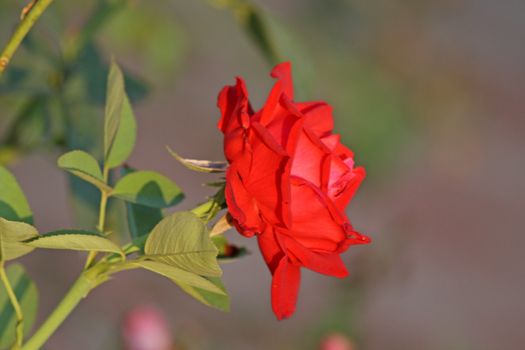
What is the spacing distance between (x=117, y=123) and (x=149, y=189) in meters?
0.04

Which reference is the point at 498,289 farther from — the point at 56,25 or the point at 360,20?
the point at 56,25

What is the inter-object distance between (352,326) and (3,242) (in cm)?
95

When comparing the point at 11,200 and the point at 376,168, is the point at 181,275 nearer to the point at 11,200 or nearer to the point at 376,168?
the point at 11,200

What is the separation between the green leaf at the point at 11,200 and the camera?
482mm

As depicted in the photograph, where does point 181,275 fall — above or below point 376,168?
above

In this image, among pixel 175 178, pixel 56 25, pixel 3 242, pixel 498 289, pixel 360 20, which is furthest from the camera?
pixel 360 20

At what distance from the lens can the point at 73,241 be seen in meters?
0.43

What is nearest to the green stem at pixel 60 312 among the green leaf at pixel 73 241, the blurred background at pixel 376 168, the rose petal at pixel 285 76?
the green leaf at pixel 73 241

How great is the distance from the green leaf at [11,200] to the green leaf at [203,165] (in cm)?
9

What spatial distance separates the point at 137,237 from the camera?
513 millimetres

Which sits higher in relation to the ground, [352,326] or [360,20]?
[360,20]

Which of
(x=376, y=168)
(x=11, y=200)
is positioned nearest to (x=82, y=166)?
(x=11, y=200)

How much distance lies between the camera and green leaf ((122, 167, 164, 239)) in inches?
20.9

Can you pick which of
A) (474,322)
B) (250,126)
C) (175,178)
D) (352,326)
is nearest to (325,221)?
(250,126)
